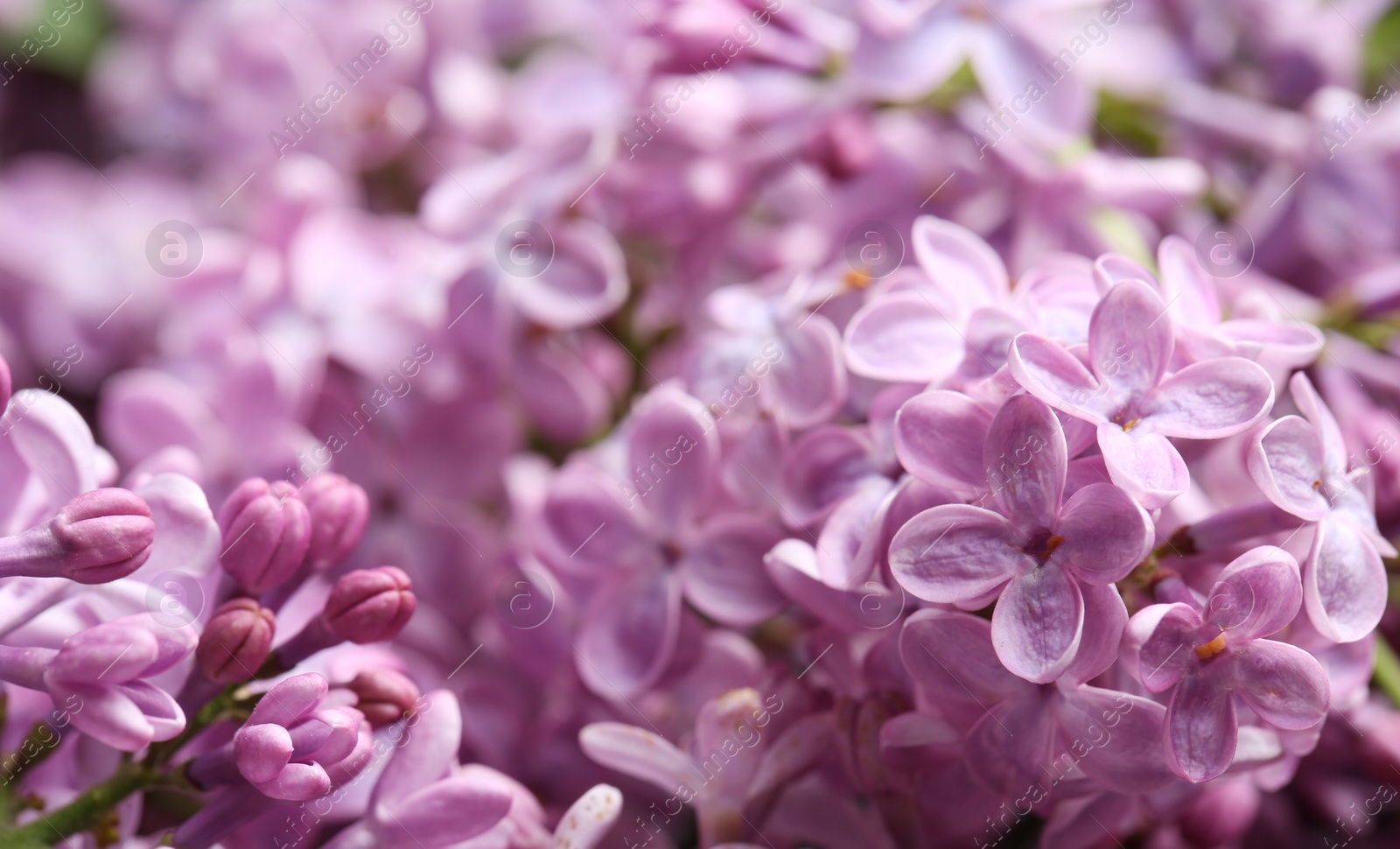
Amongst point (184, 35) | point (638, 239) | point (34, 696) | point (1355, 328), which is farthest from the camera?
point (184, 35)

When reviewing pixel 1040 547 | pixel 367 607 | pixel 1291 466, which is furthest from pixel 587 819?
pixel 1291 466

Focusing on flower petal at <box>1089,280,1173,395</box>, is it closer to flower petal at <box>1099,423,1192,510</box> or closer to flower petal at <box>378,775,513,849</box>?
flower petal at <box>1099,423,1192,510</box>

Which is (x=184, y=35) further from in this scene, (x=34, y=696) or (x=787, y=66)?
(x=34, y=696)

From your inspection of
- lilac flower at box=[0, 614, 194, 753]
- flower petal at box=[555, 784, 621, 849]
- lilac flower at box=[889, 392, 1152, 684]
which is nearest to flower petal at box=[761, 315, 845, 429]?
lilac flower at box=[889, 392, 1152, 684]

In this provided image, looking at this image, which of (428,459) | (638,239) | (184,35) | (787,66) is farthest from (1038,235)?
(184,35)

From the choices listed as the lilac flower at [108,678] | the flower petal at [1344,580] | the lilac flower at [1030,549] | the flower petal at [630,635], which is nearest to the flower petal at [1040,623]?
the lilac flower at [1030,549]
